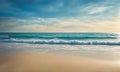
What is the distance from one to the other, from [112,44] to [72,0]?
0.84 meters

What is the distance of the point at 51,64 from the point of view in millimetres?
2004

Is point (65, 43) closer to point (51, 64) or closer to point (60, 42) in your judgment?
point (60, 42)

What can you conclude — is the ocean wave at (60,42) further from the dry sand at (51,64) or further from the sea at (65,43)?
the dry sand at (51,64)

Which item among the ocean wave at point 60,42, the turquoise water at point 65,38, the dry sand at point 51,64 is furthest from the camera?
the ocean wave at point 60,42

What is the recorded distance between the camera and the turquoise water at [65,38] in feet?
8.05

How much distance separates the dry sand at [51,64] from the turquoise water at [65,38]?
0.42m

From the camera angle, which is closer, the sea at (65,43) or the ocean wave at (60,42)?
the sea at (65,43)

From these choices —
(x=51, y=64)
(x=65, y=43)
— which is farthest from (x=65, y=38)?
(x=51, y=64)

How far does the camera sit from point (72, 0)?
2373 mm

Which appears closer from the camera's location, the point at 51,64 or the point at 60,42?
the point at 51,64

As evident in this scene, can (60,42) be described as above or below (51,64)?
above

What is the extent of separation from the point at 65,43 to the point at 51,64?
0.73 meters

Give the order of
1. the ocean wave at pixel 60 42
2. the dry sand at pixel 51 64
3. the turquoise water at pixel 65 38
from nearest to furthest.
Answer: the dry sand at pixel 51 64, the turquoise water at pixel 65 38, the ocean wave at pixel 60 42

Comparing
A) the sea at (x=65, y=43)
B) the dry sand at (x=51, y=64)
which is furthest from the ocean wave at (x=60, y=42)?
the dry sand at (x=51, y=64)
